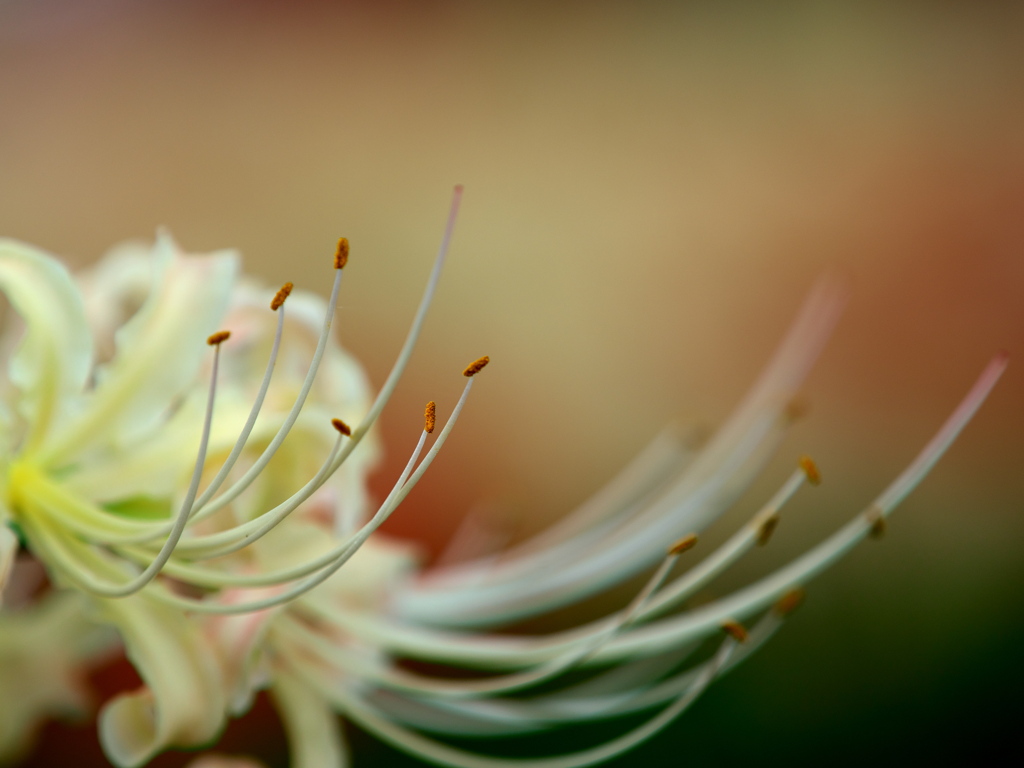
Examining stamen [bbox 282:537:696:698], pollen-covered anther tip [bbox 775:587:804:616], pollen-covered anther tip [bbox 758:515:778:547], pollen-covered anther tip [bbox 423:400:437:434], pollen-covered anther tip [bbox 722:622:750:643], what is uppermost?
pollen-covered anther tip [bbox 423:400:437:434]

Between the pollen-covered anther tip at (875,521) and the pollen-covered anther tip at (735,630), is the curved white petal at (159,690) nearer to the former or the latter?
the pollen-covered anther tip at (735,630)

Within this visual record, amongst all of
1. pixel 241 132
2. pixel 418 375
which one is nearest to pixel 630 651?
pixel 418 375

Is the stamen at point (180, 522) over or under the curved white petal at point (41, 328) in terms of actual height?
under

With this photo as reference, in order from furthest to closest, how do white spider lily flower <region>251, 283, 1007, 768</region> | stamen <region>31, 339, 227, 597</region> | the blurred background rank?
the blurred background < white spider lily flower <region>251, 283, 1007, 768</region> < stamen <region>31, 339, 227, 597</region>

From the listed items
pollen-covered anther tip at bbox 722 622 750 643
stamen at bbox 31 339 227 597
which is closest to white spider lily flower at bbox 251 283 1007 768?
pollen-covered anther tip at bbox 722 622 750 643

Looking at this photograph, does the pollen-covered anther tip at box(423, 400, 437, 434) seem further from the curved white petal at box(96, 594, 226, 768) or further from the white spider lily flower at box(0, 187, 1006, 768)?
the curved white petal at box(96, 594, 226, 768)

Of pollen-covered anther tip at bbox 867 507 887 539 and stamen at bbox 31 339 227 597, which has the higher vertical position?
pollen-covered anther tip at bbox 867 507 887 539

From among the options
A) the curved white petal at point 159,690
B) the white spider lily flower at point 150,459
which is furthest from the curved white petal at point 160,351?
the curved white petal at point 159,690

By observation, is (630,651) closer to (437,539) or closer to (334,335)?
(334,335)
